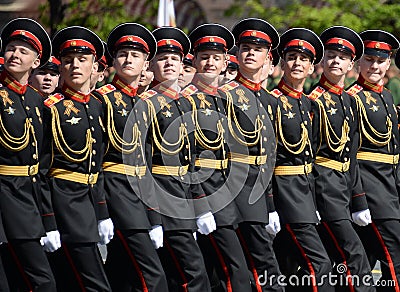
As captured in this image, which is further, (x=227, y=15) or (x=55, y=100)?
(x=227, y=15)

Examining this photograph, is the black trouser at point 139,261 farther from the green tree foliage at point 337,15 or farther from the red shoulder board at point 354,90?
the green tree foliage at point 337,15

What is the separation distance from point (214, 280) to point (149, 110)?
161 centimetres

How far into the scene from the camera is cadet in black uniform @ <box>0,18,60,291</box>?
24.1 feet

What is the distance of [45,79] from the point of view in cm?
907

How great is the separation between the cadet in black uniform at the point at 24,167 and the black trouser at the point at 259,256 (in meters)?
1.51

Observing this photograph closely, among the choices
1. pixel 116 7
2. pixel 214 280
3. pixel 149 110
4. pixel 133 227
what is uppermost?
pixel 116 7

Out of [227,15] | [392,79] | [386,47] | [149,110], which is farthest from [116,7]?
[149,110]

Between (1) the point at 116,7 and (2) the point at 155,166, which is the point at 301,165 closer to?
(2) the point at 155,166

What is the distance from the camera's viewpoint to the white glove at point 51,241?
7.55 meters

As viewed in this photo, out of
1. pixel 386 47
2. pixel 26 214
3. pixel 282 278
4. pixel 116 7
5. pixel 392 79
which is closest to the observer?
pixel 26 214

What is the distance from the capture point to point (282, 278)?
8.79m

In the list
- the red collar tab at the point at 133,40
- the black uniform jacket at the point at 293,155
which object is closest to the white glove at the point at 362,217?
the black uniform jacket at the point at 293,155

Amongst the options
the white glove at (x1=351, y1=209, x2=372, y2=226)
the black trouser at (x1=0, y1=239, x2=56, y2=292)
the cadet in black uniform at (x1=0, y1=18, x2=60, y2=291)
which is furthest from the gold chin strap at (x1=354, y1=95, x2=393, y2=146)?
the black trouser at (x1=0, y1=239, x2=56, y2=292)

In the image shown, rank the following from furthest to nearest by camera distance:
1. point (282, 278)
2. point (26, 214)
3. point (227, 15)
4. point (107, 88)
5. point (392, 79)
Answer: point (227, 15)
point (392, 79)
point (282, 278)
point (107, 88)
point (26, 214)
